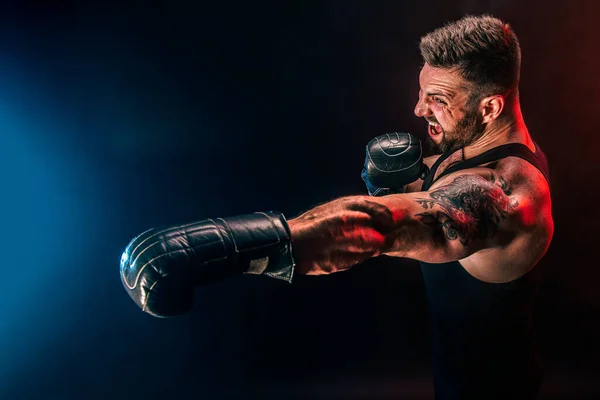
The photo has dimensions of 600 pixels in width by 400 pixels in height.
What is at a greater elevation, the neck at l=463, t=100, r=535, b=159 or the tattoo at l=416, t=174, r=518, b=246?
the neck at l=463, t=100, r=535, b=159

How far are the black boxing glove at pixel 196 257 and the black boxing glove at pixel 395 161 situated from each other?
0.91m

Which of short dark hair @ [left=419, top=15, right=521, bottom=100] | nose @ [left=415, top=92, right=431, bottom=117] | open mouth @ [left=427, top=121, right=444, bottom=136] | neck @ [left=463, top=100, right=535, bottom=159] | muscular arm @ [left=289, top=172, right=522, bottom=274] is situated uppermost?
short dark hair @ [left=419, top=15, right=521, bottom=100]

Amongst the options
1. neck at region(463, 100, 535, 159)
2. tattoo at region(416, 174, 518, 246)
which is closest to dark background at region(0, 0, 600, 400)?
neck at region(463, 100, 535, 159)

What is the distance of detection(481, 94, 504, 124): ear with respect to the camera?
1.31 meters

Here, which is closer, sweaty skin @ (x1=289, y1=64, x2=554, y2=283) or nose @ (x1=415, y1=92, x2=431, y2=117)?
sweaty skin @ (x1=289, y1=64, x2=554, y2=283)

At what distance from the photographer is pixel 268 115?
2.52m

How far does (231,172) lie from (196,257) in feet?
6.15

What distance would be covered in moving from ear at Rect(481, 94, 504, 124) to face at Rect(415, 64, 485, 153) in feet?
0.06

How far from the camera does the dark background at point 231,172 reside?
240 centimetres

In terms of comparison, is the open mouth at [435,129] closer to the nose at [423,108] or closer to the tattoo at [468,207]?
the nose at [423,108]

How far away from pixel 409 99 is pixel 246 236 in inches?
83.0

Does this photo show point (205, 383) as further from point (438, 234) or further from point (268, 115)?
point (438, 234)

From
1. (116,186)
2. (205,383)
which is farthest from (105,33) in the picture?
(205,383)

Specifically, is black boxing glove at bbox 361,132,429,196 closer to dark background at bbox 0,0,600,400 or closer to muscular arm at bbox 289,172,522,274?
muscular arm at bbox 289,172,522,274
